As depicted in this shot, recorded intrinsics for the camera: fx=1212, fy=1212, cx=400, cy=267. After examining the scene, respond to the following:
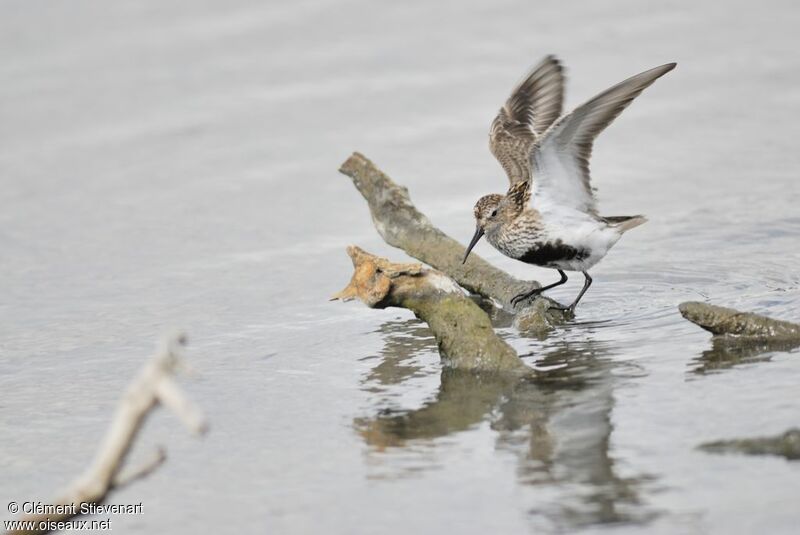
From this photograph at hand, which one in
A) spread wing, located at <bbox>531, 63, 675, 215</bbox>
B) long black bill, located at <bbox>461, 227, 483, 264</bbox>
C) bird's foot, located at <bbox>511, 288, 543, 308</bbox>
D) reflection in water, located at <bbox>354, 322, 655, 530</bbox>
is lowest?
reflection in water, located at <bbox>354, 322, 655, 530</bbox>

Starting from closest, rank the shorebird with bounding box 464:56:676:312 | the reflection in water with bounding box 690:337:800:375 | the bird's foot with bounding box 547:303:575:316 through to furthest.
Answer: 1. the reflection in water with bounding box 690:337:800:375
2. the shorebird with bounding box 464:56:676:312
3. the bird's foot with bounding box 547:303:575:316

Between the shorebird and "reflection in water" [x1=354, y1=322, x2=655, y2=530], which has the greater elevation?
the shorebird

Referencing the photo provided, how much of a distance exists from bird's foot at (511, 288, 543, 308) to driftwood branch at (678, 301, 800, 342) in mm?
1380

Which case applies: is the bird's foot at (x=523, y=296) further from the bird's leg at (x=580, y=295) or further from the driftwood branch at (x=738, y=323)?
the driftwood branch at (x=738, y=323)

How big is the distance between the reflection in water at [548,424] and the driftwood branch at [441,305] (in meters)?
0.10

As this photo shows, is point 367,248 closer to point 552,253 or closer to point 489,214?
point 489,214

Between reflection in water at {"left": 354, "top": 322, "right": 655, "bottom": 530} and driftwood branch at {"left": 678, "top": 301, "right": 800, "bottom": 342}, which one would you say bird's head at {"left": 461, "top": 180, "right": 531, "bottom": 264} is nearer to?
reflection in water at {"left": 354, "top": 322, "right": 655, "bottom": 530}

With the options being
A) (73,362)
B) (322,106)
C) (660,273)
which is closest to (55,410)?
(73,362)

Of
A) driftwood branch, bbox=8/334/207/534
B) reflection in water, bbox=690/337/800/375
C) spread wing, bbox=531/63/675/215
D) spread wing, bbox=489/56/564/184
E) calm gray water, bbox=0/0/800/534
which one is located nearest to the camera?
driftwood branch, bbox=8/334/207/534

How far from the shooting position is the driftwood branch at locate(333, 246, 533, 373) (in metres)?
6.17

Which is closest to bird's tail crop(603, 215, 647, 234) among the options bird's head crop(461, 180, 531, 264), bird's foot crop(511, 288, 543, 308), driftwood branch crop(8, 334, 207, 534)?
bird's head crop(461, 180, 531, 264)

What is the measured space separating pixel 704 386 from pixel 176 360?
3.30m

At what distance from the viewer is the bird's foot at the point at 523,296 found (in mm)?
7527

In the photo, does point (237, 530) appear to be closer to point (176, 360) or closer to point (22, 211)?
point (176, 360)
